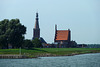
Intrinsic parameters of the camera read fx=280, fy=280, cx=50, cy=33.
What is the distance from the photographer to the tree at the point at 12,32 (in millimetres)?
88938

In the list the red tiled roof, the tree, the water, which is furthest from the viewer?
the red tiled roof

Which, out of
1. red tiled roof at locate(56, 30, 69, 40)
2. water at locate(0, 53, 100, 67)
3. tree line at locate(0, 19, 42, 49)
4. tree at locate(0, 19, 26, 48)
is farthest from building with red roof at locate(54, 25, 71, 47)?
water at locate(0, 53, 100, 67)

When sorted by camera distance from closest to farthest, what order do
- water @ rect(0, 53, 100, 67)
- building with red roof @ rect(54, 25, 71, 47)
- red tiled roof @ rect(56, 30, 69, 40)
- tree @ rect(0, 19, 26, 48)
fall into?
water @ rect(0, 53, 100, 67) < tree @ rect(0, 19, 26, 48) < building with red roof @ rect(54, 25, 71, 47) < red tiled roof @ rect(56, 30, 69, 40)

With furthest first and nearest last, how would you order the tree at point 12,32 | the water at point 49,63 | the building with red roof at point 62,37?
the building with red roof at point 62,37 < the tree at point 12,32 < the water at point 49,63

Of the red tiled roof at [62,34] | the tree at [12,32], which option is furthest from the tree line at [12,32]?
the red tiled roof at [62,34]

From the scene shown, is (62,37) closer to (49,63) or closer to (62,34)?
(62,34)

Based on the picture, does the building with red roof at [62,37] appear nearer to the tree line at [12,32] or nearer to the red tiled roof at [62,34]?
the red tiled roof at [62,34]

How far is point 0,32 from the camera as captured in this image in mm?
91062

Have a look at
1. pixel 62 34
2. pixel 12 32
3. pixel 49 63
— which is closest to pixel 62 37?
pixel 62 34

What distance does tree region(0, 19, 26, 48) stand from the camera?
88938mm

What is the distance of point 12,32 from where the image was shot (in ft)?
290

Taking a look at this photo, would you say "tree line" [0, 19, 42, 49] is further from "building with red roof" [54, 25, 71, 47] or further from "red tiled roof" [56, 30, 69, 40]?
"red tiled roof" [56, 30, 69, 40]

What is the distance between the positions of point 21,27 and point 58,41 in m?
63.2

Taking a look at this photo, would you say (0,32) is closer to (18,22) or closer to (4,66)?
(18,22)
